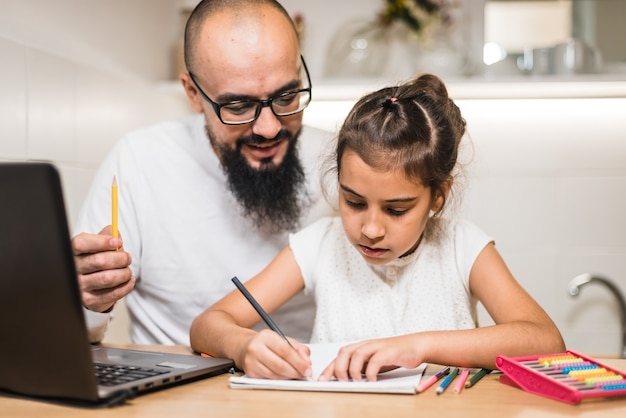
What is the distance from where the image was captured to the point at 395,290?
60.6 inches

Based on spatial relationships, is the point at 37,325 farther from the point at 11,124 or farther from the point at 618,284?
the point at 618,284

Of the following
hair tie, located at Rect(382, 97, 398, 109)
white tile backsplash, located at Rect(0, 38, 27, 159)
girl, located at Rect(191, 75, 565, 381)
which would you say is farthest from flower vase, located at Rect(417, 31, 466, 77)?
white tile backsplash, located at Rect(0, 38, 27, 159)

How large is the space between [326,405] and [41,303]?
36cm

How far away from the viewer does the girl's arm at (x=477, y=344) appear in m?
1.04

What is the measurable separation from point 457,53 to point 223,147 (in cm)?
106

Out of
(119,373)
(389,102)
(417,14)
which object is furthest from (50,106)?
(417,14)

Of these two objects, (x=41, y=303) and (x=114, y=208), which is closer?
(x=41, y=303)

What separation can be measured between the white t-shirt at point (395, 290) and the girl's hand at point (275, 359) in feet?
1.55

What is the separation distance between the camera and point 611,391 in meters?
0.94

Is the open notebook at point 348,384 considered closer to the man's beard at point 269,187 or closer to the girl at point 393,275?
the girl at point 393,275

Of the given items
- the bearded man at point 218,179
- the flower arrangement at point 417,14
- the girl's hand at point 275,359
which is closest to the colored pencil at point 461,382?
the girl's hand at point 275,359

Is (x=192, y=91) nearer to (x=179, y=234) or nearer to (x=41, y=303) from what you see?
(x=179, y=234)

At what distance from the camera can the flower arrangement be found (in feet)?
8.12

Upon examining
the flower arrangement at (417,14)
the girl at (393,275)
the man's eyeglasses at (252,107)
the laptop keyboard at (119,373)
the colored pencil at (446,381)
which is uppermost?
the flower arrangement at (417,14)
